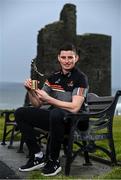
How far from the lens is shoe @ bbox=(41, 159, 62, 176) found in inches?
249

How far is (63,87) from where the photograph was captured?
665 centimetres

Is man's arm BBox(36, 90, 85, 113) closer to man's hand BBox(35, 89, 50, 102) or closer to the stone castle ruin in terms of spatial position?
man's hand BBox(35, 89, 50, 102)

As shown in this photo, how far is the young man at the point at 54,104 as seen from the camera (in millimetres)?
6375

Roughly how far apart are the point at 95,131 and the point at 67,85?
73 cm

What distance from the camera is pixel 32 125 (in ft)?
21.7

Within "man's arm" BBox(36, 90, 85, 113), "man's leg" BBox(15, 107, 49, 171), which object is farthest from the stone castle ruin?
"man's arm" BBox(36, 90, 85, 113)

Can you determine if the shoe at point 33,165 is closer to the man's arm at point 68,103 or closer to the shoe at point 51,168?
the shoe at point 51,168

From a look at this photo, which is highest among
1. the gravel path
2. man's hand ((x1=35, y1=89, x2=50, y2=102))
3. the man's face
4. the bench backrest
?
the man's face

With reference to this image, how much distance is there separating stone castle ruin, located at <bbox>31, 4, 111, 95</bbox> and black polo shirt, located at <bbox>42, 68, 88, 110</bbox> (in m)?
14.8

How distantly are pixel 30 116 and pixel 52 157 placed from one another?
0.58 meters

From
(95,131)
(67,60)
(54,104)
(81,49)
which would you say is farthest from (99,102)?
(81,49)

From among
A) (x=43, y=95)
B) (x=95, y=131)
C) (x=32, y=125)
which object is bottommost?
(x=95, y=131)

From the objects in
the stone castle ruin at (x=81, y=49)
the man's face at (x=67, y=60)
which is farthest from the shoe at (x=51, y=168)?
the stone castle ruin at (x=81, y=49)

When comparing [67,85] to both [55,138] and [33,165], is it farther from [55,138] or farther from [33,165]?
[33,165]
